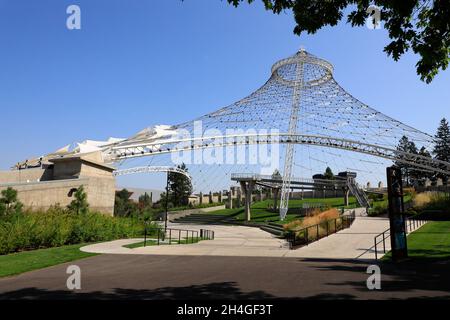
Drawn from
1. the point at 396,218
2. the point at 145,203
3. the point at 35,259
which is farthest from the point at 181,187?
the point at 396,218

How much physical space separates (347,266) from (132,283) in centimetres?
809

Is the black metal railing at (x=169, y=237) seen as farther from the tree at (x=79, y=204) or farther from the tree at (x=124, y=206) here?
the tree at (x=124, y=206)

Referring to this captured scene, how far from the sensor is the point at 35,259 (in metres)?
15.0

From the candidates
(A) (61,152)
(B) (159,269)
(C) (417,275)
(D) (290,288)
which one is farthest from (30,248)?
(A) (61,152)

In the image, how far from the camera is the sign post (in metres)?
14.3

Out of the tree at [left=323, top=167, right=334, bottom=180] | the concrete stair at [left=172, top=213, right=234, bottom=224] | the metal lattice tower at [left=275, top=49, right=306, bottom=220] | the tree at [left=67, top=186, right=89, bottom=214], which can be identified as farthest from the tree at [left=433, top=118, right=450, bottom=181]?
the tree at [left=67, top=186, right=89, bottom=214]

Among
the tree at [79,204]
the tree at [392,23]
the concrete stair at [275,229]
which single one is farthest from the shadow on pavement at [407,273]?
the tree at [79,204]

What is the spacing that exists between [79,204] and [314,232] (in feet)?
60.5

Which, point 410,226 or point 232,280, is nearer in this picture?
point 232,280

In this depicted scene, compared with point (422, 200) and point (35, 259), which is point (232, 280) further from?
point (422, 200)

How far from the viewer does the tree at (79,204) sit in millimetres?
27203

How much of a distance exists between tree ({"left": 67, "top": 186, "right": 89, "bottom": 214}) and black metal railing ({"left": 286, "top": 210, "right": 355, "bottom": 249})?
53.4 ft

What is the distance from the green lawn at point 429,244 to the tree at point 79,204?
22019mm

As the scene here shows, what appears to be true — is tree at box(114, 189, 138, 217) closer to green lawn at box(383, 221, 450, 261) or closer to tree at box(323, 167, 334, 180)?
green lawn at box(383, 221, 450, 261)
